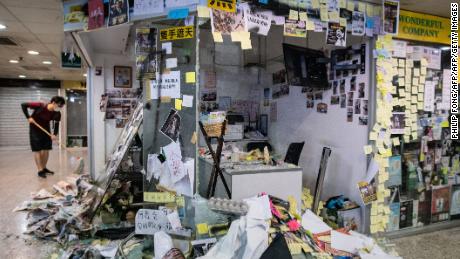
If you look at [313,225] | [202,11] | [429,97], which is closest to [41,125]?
[202,11]

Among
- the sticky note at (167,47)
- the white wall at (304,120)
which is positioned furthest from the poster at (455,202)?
the sticky note at (167,47)

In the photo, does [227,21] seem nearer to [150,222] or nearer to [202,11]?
[202,11]

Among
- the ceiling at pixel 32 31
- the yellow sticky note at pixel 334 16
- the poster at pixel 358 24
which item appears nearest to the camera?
the yellow sticky note at pixel 334 16

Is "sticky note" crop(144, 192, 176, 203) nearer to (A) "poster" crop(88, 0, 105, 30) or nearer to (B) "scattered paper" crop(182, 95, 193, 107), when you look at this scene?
(B) "scattered paper" crop(182, 95, 193, 107)

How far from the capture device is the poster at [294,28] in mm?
2652

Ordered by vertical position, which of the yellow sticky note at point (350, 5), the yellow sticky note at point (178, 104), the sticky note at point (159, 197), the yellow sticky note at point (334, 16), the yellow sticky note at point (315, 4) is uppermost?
the yellow sticky note at point (350, 5)

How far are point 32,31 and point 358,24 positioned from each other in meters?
4.73

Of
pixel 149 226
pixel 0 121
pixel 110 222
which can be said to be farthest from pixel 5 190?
pixel 0 121

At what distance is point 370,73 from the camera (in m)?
3.09

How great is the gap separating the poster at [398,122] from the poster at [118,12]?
8.85 ft

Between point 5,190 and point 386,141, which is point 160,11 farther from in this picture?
point 5,190

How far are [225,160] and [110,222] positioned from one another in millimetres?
1449

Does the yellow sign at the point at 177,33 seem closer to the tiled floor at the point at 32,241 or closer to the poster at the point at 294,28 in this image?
the poster at the point at 294,28

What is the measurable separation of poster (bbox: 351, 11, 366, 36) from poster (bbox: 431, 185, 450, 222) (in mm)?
1994
